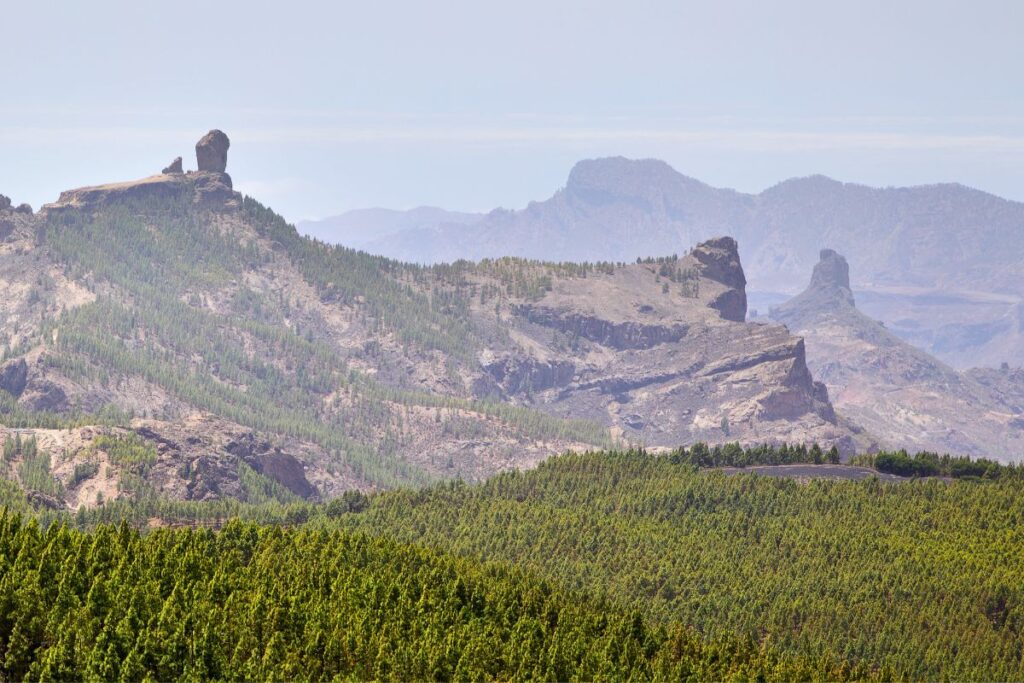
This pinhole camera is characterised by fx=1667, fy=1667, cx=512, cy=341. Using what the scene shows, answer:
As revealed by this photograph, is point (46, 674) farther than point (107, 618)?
No

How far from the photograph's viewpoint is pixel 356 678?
656 ft

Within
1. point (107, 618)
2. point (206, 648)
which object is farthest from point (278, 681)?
point (107, 618)

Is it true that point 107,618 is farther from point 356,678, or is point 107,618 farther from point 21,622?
point 356,678

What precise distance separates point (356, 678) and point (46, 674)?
37.3 meters

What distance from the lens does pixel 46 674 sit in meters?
181

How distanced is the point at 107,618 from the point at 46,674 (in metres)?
17.3

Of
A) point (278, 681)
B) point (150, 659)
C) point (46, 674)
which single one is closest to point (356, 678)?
point (278, 681)

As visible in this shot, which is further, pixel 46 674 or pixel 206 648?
pixel 206 648

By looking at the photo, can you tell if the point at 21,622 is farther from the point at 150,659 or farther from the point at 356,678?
the point at 356,678

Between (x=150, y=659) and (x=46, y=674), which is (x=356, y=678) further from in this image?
(x=46, y=674)

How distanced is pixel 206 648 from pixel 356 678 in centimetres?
1864

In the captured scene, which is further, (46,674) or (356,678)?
(356,678)

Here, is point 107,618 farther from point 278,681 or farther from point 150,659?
point 278,681

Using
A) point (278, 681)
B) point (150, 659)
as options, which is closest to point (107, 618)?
point (150, 659)
